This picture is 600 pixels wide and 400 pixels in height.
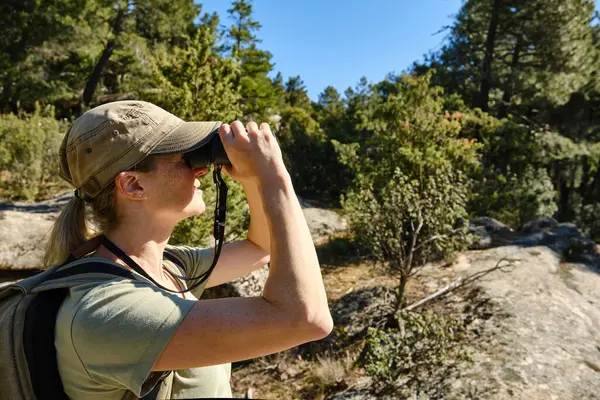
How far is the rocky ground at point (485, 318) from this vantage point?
12.3ft

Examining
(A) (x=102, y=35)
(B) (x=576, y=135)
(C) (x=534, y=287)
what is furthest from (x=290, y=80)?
(C) (x=534, y=287)

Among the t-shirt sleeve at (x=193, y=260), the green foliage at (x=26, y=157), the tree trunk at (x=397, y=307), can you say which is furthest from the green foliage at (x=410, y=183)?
the green foliage at (x=26, y=157)

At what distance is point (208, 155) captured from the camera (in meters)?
1.27

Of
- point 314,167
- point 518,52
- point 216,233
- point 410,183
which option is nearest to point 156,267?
point 216,233

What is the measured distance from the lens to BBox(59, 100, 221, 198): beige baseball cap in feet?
3.92

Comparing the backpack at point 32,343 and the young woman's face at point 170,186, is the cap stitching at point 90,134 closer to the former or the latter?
the young woman's face at point 170,186

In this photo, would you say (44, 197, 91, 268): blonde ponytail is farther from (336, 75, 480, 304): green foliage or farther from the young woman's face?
(336, 75, 480, 304): green foliage

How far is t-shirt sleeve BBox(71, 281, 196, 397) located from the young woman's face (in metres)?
0.41

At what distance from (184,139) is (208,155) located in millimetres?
87

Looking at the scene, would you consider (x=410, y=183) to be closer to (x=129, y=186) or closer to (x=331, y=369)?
(x=331, y=369)

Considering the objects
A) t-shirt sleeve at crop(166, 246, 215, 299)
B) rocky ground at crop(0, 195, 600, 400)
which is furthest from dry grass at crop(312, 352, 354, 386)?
t-shirt sleeve at crop(166, 246, 215, 299)

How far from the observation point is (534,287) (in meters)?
6.10

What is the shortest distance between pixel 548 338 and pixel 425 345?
147cm

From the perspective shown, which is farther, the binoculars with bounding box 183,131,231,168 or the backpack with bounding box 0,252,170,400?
the binoculars with bounding box 183,131,231,168
